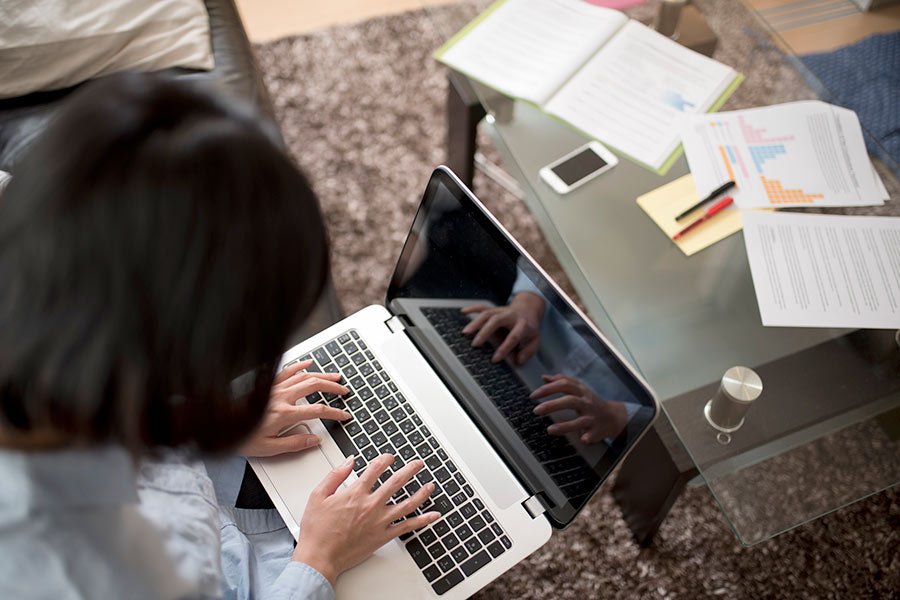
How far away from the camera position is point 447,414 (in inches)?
38.4

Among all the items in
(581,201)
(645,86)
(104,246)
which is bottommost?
(581,201)

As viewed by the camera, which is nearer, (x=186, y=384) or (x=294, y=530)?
(x=186, y=384)

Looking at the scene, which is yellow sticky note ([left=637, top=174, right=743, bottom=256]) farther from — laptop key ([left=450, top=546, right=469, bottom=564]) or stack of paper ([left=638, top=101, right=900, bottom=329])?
laptop key ([left=450, top=546, right=469, bottom=564])

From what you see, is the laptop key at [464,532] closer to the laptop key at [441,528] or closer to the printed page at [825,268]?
the laptop key at [441,528]

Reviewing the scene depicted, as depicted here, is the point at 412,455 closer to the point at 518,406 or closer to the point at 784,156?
the point at 518,406

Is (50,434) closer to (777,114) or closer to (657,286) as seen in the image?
(657,286)

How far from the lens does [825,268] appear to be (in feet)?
3.63

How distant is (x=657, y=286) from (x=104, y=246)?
0.92 meters

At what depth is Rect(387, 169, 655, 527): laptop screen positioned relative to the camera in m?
0.79

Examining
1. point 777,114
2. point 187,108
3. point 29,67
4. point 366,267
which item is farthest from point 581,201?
point 29,67

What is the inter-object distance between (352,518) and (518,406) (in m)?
0.26

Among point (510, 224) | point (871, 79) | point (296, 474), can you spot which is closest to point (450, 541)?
point (296, 474)

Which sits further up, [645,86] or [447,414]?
[645,86]

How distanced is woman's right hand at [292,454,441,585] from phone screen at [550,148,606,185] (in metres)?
0.64
